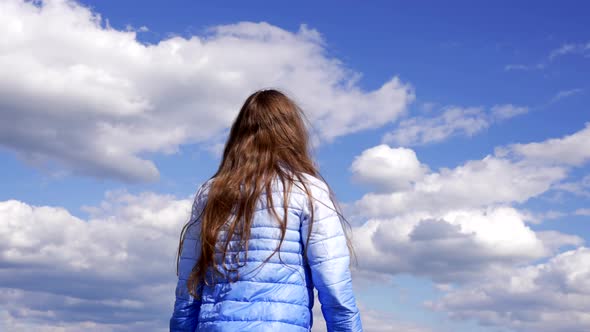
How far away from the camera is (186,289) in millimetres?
7793

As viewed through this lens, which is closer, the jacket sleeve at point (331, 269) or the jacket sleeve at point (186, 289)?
the jacket sleeve at point (331, 269)

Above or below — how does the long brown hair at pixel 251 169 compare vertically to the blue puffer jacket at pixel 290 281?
above

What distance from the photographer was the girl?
7.24 m

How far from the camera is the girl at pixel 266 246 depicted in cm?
724

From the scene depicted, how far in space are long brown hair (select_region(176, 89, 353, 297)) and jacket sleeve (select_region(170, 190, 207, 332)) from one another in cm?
10

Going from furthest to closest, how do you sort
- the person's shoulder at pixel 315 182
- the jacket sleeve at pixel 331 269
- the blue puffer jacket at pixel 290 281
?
the person's shoulder at pixel 315 182 → the jacket sleeve at pixel 331 269 → the blue puffer jacket at pixel 290 281

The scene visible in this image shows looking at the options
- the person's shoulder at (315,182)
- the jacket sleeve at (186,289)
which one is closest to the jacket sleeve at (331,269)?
the person's shoulder at (315,182)

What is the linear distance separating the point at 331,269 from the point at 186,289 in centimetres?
146

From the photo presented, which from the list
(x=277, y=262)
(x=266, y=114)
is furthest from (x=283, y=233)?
(x=266, y=114)

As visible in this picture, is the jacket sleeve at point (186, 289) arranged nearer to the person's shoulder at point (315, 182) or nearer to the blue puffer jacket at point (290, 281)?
the blue puffer jacket at point (290, 281)

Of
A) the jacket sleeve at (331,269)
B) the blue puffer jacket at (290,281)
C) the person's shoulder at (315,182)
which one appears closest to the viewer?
the blue puffer jacket at (290,281)

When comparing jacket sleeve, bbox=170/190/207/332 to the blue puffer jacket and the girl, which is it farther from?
the blue puffer jacket

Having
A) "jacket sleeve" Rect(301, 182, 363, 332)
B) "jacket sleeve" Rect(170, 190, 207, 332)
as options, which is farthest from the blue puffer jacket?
"jacket sleeve" Rect(170, 190, 207, 332)

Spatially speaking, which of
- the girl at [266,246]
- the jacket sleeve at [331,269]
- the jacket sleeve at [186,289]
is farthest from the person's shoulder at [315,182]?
the jacket sleeve at [186,289]
